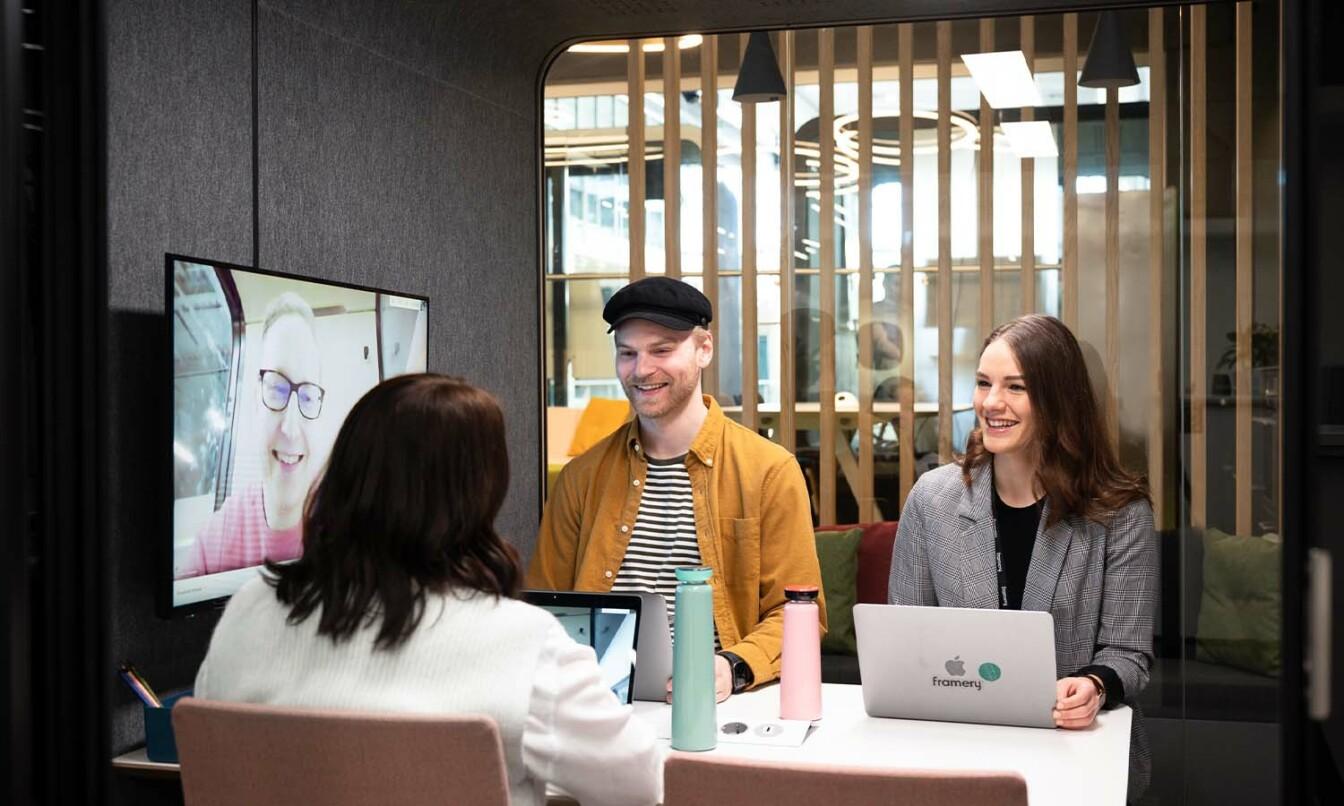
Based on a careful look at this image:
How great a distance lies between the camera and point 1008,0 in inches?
139

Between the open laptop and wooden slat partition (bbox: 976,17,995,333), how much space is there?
194 cm

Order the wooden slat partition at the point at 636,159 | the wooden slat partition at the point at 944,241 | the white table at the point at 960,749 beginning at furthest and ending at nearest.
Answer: the wooden slat partition at the point at 636,159
the wooden slat partition at the point at 944,241
the white table at the point at 960,749

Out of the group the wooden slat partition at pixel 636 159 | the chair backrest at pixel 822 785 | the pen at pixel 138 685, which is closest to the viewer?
the chair backrest at pixel 822 785

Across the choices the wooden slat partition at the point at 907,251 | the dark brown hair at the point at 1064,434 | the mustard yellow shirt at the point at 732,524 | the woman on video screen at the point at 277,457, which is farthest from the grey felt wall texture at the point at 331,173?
the dark brown hair at the point at 1064,434

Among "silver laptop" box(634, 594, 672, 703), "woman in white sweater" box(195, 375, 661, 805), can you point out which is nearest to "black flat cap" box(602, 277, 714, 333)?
"silver laptop" box(634, 594, 672, 703)

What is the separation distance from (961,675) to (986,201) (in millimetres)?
2034

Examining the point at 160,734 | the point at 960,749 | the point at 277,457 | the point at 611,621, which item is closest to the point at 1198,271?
the point at 960,749

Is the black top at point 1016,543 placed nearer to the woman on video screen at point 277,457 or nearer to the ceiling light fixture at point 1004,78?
the woman on video screen at point 277,457

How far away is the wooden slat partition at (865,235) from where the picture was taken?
3920 millimetres

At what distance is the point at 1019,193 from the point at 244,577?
240 centimetres

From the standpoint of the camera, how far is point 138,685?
2.33 metres

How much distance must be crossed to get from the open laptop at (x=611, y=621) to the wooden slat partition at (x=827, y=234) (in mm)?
1825

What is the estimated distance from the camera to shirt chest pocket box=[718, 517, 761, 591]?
8.46 feet

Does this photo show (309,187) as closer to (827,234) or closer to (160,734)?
(160,734)
